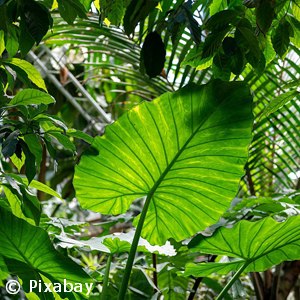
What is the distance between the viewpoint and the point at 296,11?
2.98ft

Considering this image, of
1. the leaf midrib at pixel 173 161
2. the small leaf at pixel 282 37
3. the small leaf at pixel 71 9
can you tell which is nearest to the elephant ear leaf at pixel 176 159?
the leaf midrib at pixel 173 161

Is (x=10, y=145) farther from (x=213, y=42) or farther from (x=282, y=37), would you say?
(x=282, y=37)

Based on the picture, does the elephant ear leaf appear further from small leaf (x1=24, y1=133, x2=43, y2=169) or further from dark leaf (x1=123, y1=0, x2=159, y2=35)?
dark leaf (x1=123, y1=0, x2=159, y2=35)

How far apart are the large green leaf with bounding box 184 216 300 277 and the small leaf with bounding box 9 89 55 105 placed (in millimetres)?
407

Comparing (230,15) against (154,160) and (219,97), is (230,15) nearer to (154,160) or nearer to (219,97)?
(219,97)

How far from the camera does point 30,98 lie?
3.24 feet

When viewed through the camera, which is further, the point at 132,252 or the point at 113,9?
the point at 132,252

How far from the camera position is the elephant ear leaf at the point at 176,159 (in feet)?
3.29

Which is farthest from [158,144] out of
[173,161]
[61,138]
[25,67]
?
[25,67]

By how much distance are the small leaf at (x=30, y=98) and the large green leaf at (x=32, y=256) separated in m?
0.22

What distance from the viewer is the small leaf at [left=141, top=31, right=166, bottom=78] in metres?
0.81

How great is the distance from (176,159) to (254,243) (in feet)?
0.80

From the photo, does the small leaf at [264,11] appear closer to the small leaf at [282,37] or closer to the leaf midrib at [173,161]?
the small leaf at [282,37]

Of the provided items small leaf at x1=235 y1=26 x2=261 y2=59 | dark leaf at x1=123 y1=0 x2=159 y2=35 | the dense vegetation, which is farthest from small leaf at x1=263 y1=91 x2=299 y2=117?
dark leaf at x1=123 y1=0 x2=159 y2=35
